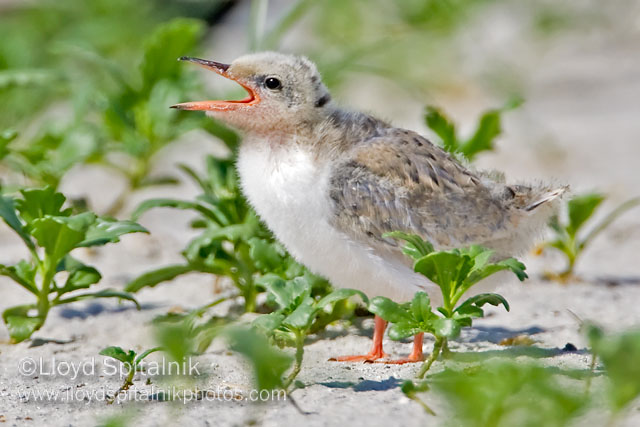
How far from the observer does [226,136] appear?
3.88 metres

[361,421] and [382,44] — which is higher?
[382,44]

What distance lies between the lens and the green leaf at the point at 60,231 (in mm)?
2973

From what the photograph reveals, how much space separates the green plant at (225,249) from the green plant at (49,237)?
253 mm

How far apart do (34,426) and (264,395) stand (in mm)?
627

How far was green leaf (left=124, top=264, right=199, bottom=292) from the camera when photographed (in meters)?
3.41

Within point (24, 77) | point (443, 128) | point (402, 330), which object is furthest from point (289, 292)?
point (24, 77)

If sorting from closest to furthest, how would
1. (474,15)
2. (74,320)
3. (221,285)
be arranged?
(74,320) → (221,285) → (474,15)

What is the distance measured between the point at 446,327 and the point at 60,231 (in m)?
1.36

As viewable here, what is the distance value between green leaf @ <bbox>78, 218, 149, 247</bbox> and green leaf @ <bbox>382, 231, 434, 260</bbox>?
90cm

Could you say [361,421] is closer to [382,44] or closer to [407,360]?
[407,360]

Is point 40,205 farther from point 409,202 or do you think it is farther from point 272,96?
point 409,202

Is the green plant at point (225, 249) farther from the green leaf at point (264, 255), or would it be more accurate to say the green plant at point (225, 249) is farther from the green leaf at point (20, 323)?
the green leaf at point (20, 323)

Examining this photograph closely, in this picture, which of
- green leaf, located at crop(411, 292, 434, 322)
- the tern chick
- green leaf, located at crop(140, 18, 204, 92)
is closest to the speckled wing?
the tern chick

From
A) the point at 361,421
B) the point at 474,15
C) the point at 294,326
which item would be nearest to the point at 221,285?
the point at 294,326
